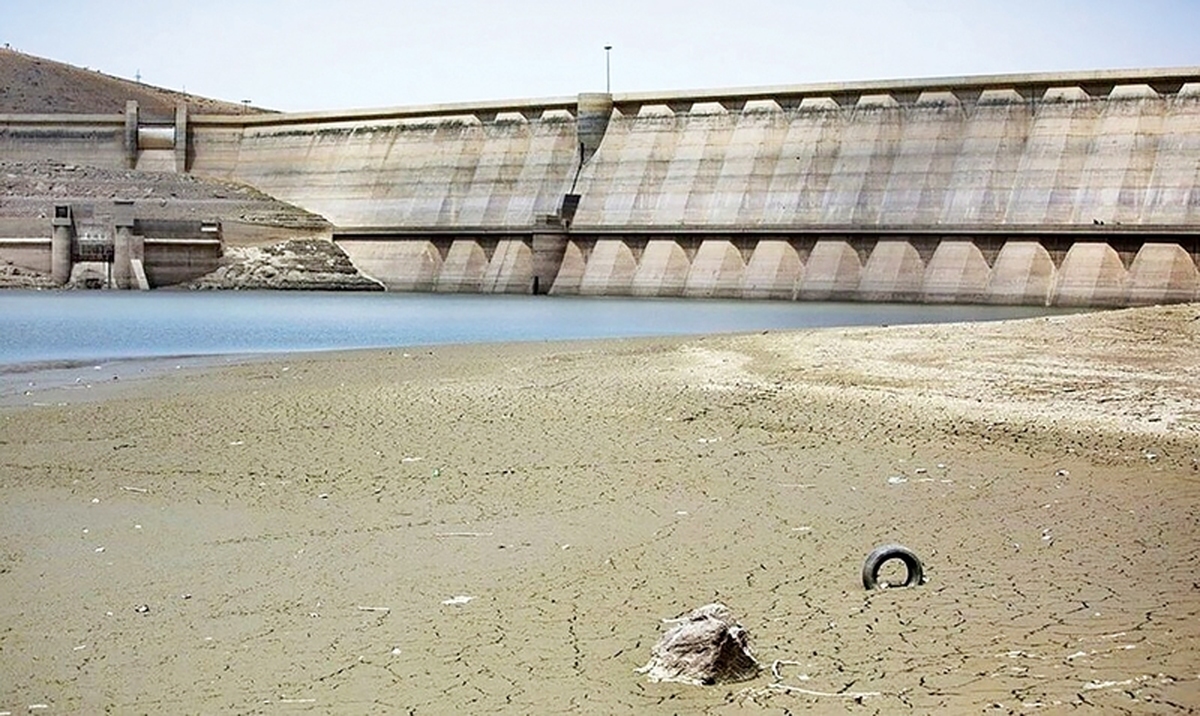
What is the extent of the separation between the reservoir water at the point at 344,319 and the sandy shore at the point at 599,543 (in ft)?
37.2

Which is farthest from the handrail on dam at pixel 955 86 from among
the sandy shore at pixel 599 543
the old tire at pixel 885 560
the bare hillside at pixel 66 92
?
the bare hillside at pixel 66 92

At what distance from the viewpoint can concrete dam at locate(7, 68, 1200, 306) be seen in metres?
42.5

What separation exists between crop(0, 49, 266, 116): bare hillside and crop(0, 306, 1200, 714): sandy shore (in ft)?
287

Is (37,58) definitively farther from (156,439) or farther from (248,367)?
(156,439)

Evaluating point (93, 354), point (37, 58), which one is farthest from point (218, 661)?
point (37, 58)

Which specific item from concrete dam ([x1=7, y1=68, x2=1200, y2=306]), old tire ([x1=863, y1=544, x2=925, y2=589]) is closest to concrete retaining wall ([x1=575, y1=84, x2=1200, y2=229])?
concrete dam ([x1=7, y1=68, x2=1200, y2=306])

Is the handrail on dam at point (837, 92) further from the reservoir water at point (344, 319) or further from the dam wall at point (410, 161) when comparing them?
the reservoir water at point (344, 319)

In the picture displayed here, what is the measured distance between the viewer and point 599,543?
822 cm

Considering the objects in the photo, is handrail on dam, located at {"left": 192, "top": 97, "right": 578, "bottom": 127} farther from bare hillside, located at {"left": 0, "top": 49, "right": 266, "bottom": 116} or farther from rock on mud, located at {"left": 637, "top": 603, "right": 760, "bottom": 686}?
rock on mud, located at {"left": 637, "top": 603, "right": 760, "bottom": 686}

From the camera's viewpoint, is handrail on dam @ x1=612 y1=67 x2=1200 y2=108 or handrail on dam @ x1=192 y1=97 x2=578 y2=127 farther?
A: handrail on dam @ x1=192 y1=97 x2=578 y2=127

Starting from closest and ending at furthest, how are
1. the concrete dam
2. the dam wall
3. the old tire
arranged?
the old tire → the concrete dam → the dam wall

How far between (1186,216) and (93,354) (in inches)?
1212

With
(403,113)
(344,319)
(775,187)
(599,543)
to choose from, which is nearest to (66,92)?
(403,113)

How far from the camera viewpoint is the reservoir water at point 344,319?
26.6m
